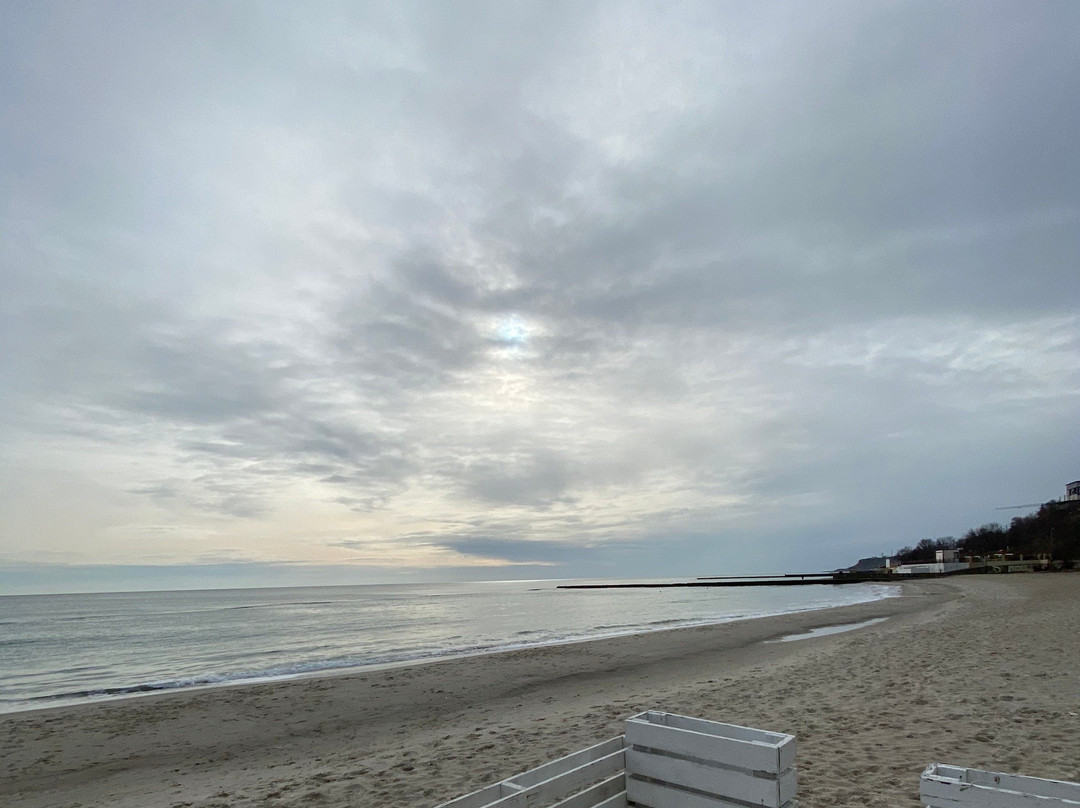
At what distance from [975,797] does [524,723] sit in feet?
28.2

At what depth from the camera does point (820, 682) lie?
40.2 feet

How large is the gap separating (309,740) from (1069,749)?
34.7 feet

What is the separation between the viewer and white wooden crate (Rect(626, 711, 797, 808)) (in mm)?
3492

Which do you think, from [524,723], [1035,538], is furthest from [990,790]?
[1035,538]

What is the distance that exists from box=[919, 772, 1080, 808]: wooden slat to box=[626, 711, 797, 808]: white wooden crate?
0.68 m

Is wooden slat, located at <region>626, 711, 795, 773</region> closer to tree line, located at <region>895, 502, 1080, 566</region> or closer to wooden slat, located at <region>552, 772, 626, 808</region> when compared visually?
wooden slat, located at <region>552, 772, 626, 808</region>

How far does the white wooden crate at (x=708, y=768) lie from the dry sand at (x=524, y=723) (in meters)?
2.89

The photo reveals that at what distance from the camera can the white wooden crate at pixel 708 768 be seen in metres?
3.49

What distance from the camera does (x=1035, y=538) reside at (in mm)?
129500

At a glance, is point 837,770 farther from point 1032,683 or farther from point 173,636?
point 173,636

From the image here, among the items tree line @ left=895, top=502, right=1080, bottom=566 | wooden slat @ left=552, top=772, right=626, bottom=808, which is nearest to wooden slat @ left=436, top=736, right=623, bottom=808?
wooden slat @ left=552, top=772, right=626, bottom=808

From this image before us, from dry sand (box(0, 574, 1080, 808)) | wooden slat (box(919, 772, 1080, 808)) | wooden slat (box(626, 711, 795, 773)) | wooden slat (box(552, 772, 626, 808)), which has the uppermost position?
wooden slat (box(626, 711, 795, 773))

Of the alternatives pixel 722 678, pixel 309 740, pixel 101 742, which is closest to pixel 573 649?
pixel 722 678

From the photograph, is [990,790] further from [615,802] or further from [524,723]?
[524,723]
